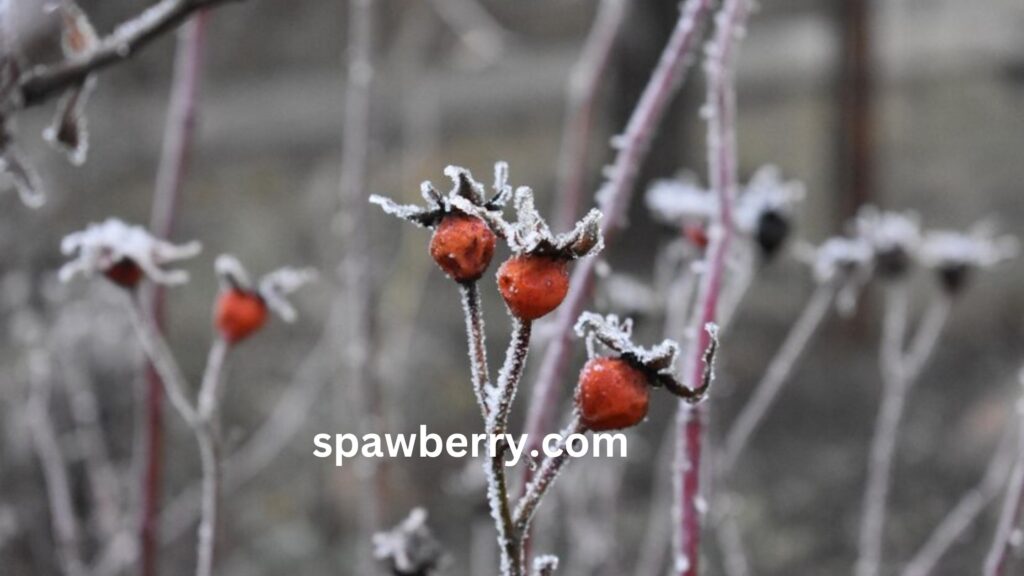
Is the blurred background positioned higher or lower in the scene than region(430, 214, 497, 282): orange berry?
higher

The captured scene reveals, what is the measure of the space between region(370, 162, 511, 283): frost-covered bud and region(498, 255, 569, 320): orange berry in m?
0.01

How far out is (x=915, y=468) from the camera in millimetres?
1910

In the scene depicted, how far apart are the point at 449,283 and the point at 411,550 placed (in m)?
2.51

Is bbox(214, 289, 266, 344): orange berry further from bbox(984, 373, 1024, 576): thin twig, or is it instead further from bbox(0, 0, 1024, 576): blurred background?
bbox(984, 373, 1024, 576): thin twig

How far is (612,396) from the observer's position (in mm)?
299

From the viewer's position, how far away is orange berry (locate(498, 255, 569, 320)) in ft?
0.92

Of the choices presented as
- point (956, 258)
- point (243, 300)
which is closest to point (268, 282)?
point (243, 300)

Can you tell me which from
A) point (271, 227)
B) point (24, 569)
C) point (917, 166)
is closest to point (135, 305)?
point (24, 569)

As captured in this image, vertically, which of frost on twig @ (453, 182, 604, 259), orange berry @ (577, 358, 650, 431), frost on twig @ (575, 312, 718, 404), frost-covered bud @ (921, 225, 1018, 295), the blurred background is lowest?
orange berry @ (577, 358, 650, 431)

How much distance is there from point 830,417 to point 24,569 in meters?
1.37

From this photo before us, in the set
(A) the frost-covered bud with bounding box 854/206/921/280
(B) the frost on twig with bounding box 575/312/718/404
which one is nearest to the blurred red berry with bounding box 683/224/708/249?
(A) the frost-covered bud with bounding box 854/206/921/280

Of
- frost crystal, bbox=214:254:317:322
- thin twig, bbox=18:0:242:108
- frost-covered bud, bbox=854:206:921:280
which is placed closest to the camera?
thin twig, bbox=18:0:242:108

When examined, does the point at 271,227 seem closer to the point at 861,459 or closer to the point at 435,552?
the point at 861,459

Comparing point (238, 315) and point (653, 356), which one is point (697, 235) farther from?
point (653, 356)
